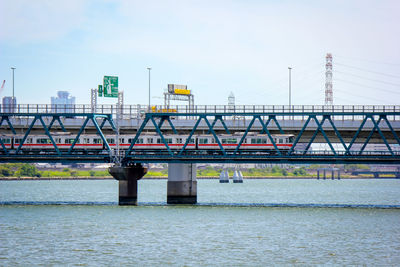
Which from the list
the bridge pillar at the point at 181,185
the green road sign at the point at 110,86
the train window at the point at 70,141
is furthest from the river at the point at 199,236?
the green road sign at the point at 110,86

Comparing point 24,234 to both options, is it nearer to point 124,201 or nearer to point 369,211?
point 124,201

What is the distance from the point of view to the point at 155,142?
9425 cm

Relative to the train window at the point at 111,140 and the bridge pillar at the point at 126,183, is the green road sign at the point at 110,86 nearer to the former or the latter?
the train window at the point at 111,140

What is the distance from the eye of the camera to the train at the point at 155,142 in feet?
304

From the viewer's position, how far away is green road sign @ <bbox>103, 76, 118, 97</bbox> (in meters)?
93.2

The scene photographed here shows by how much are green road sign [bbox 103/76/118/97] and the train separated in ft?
19.2

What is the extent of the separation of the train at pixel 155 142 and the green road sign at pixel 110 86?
19.2ft

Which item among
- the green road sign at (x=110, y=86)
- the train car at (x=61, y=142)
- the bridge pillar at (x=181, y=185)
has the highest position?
the green road sign at (x=110, y=86)

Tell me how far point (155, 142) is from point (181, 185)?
7858 mm

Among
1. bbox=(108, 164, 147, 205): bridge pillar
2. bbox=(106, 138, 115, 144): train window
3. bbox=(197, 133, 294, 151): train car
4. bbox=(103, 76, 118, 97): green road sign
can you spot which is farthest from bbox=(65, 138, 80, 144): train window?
bbox=(197, 133, 294, 151): train car

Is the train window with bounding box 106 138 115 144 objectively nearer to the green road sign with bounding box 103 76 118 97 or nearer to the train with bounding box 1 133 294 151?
the train with bounding box 1 133 294 151

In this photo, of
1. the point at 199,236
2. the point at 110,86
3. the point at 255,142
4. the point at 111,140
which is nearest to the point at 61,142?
the point at 111,140

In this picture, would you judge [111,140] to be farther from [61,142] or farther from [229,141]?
[229,141]

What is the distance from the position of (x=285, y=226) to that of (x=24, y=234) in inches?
927
